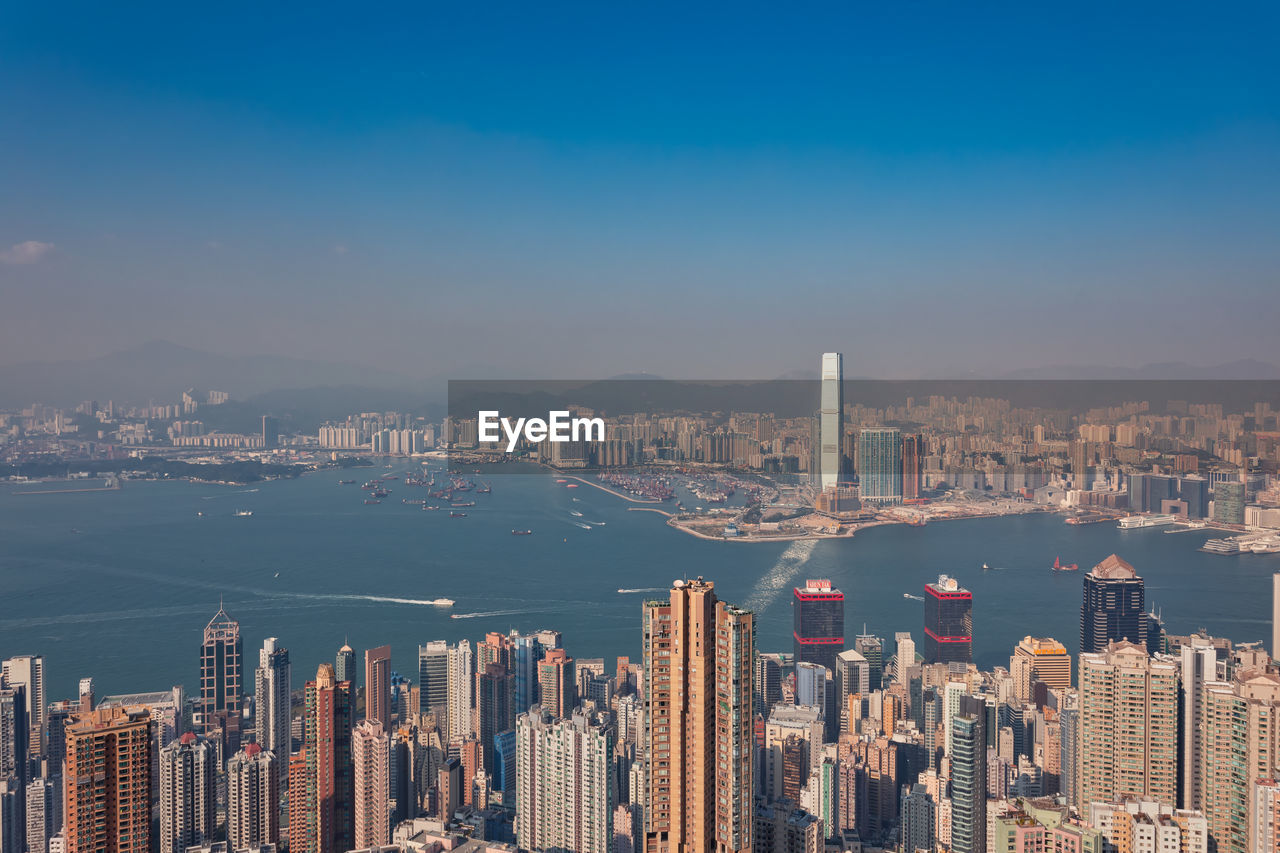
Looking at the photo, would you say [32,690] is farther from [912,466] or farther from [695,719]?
[912,466]

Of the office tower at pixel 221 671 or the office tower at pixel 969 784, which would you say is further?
the office tower at pixel 221 671

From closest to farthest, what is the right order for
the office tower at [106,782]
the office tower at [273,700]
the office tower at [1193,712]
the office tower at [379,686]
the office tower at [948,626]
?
the office tower at [106,782]
the office tower at [1193,712]
the office tower at [273,700]
the office tower at [379,686]
the office tower at [948,626]

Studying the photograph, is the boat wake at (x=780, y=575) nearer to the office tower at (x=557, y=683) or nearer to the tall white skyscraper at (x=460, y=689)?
the office tower at (x=557, y=683)

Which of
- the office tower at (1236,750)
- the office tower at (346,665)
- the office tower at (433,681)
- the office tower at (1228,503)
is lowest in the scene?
the office tower at (433,681)

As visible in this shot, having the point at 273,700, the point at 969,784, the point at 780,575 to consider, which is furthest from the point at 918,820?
the point at 780,575

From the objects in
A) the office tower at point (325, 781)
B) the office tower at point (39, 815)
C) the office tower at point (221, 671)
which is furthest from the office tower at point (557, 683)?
the office tower at point (39, 815)

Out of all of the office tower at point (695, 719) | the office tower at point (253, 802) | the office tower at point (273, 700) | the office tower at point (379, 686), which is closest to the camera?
the office tower at point (695, 719)

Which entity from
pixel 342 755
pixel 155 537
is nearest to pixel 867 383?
pixel 342 755
